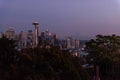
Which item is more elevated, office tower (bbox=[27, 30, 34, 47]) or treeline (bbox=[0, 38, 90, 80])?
office tower (bbox=[27, 30, 34, 47])

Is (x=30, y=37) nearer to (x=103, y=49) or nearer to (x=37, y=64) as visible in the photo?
(x=103, y=49)

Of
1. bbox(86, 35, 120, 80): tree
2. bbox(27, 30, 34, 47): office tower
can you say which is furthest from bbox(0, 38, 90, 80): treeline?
bbox(27, 30, 34, 47): office tower

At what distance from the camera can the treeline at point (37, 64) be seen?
53.9ft

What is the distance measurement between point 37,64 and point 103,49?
13.0 metres

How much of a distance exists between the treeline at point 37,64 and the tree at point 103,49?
6.49 m

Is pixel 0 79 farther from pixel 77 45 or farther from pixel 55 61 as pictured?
pixel 77 45

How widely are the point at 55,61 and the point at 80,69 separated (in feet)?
4.54

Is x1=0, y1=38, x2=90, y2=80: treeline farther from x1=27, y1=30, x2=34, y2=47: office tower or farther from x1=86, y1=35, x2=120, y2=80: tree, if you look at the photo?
x1=27, y1=30, x2=34, y2=47: office tower

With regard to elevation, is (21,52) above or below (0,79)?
above

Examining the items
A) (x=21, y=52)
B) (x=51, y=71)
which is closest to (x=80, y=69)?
(x=51, y=71)

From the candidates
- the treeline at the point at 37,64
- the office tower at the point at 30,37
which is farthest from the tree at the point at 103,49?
the treeline at the point at 37,64

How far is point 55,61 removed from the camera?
17.3 metres

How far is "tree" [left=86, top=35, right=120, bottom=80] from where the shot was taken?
24625mm

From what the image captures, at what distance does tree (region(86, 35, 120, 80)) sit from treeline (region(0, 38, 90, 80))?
21.3ft
